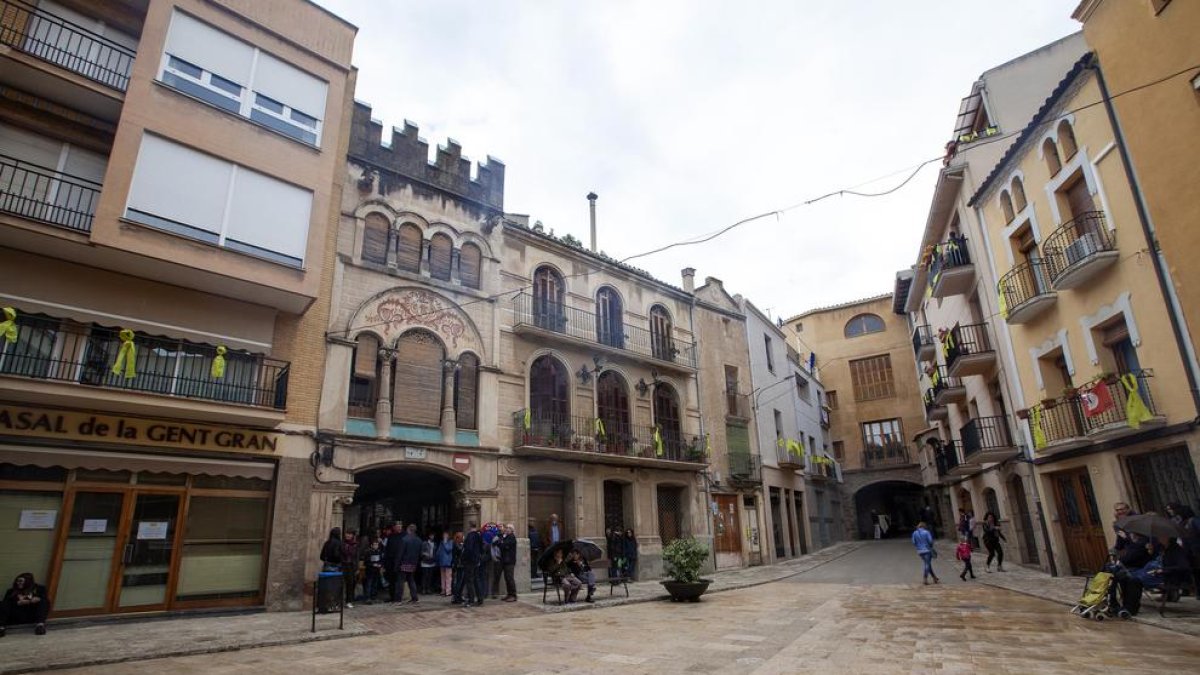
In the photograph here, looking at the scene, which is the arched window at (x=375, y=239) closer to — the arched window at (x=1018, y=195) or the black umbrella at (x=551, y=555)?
the black umbrella at (x=551, y=555)

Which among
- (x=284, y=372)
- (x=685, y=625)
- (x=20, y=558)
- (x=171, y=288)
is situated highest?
(x=171, y=288)

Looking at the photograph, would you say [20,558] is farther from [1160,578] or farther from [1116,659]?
[1160,578]

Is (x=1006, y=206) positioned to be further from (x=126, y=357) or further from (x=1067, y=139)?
(x=126, y=357)

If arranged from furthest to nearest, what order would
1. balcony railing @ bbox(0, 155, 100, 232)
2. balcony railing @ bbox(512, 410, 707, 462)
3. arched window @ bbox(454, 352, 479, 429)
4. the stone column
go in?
balcony railing @ bbox(512, 410, 707, 462) < arched window @ bbox(454, 352, 479, 429) < the stone column < balcony railing @ bbox(0, 155, 100, 232)

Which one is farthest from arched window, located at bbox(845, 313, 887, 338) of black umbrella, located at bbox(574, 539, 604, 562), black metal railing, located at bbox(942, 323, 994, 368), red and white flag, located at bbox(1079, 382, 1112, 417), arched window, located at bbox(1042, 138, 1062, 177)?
black umbrella, located at bbox(574, 539, 604, 562)

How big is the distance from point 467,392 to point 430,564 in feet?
14.1

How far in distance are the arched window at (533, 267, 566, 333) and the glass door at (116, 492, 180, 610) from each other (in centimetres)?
992

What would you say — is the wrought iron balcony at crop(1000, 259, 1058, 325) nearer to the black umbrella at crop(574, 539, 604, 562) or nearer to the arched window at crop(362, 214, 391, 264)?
the black umbrella at crop(574, 539, 604, 562)

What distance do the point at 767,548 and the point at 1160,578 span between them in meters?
15.9

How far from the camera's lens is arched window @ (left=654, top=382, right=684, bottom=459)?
68.4 feet

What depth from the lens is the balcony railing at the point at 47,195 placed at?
10633 mm

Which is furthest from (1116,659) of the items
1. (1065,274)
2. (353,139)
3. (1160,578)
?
(353,139)

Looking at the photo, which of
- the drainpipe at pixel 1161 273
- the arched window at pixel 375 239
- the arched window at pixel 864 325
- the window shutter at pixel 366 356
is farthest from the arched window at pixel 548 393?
the arched window at pixel 864 325

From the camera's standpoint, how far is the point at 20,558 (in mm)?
9969
